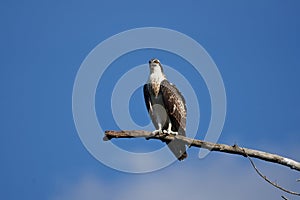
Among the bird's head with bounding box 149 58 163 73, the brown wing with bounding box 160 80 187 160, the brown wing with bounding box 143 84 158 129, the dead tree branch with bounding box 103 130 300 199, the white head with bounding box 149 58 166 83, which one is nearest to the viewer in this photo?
the dead tree branch with bounding box 103 130 300 199

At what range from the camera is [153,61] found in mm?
13109

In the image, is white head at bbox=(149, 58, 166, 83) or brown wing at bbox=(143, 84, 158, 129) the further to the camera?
white head at bbox=(149, 58, 166, 83)

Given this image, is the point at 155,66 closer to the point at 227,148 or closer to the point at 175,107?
the point at 175,107

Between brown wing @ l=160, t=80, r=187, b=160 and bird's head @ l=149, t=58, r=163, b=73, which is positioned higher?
bird's head @ l=149, t=58, r=163, b=73

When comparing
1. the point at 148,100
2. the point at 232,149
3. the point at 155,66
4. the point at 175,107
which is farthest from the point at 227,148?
the point at 155,66

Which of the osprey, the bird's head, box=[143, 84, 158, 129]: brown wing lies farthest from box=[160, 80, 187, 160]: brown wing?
the bird's head

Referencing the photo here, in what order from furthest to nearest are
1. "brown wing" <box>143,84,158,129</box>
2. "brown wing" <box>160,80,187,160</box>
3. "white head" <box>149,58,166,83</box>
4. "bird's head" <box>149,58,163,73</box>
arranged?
"bird's head" <box>149,58,163,73</box> < "white head" <box>149,58,166,83</box> < "brown wing" <box>143,84,158,129</box> < "brown wing" <box>160,80,187,160</box>

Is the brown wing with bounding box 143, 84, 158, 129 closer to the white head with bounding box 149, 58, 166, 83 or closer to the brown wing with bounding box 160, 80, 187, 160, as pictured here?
the white head with bounding box 149, 58, 166, 83

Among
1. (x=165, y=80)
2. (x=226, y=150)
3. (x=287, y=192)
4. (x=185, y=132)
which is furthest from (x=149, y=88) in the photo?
(x=287, y=192)

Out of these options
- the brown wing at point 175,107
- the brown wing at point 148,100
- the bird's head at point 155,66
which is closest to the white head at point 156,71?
the bird's head at point 155,66

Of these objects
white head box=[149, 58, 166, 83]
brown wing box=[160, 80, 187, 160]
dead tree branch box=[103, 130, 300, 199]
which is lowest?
dead tree branch box=[103, 130, 300, 199]

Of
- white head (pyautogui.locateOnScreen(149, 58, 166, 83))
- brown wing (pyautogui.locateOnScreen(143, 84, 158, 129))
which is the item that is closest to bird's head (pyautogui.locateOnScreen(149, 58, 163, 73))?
white head (pyautogui.locateOnScreen(149, 58, 166, 83))

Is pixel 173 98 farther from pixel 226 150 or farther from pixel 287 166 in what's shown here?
pixel 287 166

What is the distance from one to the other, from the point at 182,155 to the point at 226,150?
3.62 m
